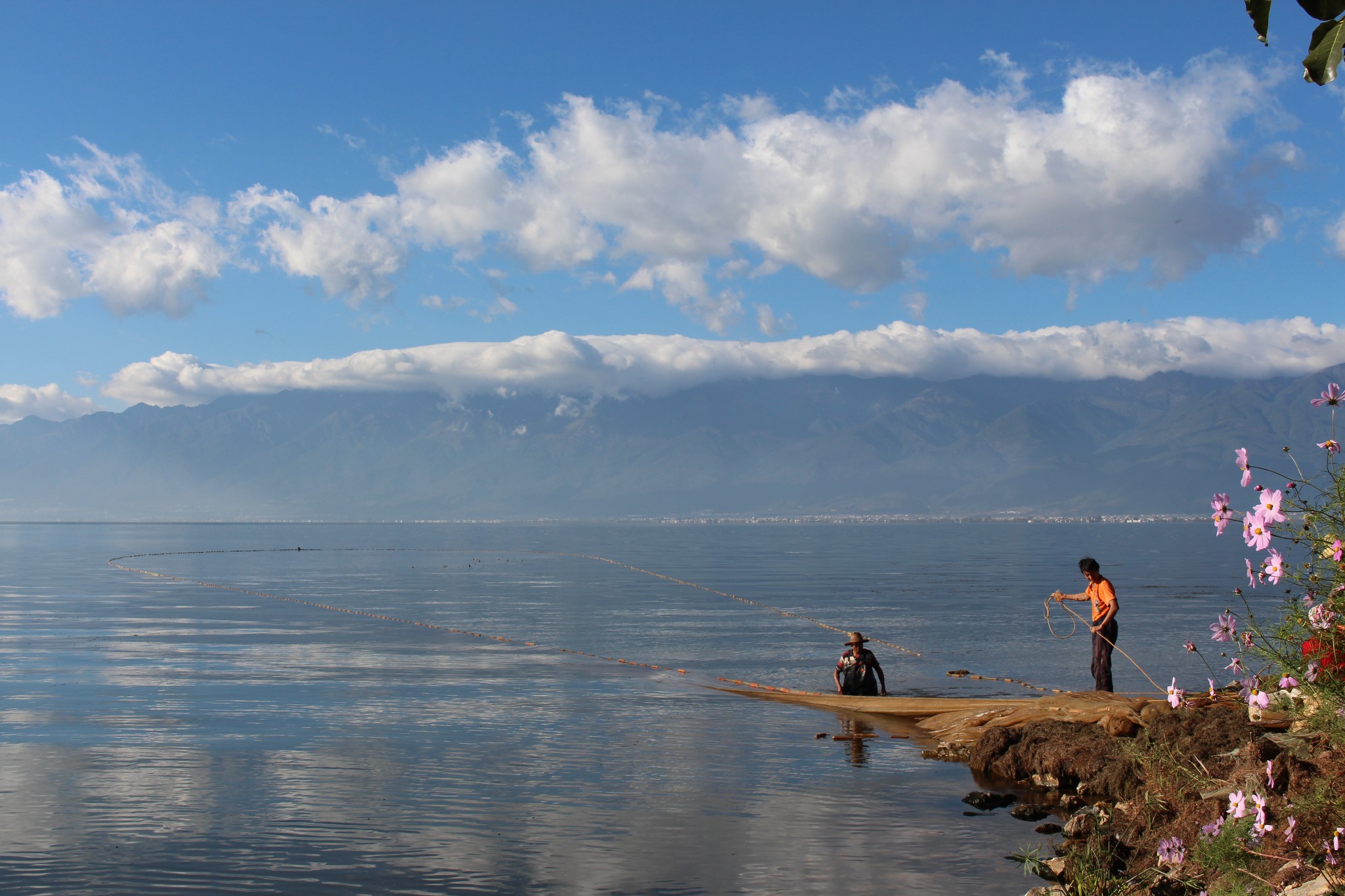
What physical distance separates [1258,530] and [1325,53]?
439 cm

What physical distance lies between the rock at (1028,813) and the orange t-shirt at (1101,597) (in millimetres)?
5417

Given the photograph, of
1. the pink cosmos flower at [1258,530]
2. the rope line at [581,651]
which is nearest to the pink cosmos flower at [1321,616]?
the pink cosmos flower at [1258,530]

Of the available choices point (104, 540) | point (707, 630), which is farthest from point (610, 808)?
point (104, 540)

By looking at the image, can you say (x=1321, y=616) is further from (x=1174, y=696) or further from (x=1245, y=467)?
(x=1245, y=467)

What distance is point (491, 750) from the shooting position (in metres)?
16.4

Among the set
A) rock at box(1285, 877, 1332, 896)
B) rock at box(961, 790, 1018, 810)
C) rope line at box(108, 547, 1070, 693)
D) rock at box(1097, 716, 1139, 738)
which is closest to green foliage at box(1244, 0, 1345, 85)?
rock at box(1285, 877, 1332, 896)

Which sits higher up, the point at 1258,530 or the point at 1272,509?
the point at 1272,509

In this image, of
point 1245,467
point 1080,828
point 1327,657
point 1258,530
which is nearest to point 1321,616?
point 1327,657

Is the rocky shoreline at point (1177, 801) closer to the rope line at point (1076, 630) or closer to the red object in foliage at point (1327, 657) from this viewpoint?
the red object in foliage at point (1327, 657)

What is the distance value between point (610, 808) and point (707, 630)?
72.0 feet

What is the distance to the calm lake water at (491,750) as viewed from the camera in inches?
435

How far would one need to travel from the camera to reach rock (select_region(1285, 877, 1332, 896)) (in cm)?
743

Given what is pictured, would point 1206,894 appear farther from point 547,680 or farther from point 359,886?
point 547,680

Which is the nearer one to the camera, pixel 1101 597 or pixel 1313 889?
pixel 1313 889
